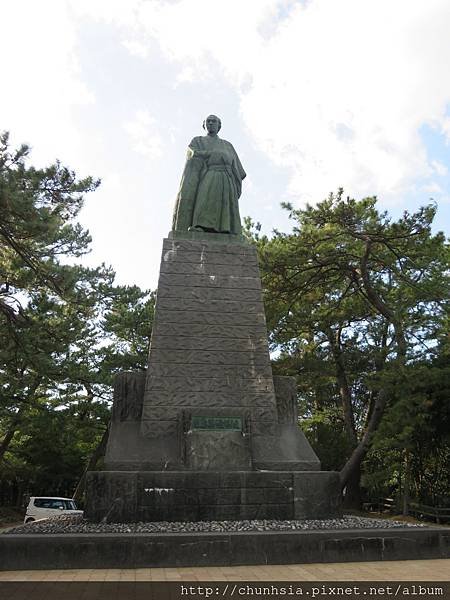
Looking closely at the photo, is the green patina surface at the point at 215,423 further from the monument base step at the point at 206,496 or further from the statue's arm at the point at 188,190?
the statue's arm at the point at 188,190

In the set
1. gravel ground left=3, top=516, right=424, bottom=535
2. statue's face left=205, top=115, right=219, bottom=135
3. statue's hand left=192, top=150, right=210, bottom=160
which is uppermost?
statue's face left=205, top=115, right=219, bottom=135

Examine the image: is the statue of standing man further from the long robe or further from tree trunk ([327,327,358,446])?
tree trunk ([327,327,358,446])

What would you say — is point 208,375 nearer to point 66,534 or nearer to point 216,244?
point 216,244

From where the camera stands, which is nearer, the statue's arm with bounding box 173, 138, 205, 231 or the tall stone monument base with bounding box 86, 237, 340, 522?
the tall stone monument base with bounding box 86, 237, 340, 522

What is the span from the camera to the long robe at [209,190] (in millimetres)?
9000

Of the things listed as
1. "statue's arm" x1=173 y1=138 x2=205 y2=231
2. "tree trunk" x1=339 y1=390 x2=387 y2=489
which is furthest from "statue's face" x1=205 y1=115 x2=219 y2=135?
"tree trunk" x1=339 y1=390 x2=387 y2=489

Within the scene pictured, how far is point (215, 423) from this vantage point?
23.7 ft

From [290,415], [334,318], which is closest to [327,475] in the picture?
[290,415]

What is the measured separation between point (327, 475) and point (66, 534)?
10.5 ft

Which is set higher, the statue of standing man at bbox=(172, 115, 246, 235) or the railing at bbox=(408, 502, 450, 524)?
the statue of standing man at bbox=(172, 115, 246, 235)

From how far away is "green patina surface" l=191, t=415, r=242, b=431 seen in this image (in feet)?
23.5

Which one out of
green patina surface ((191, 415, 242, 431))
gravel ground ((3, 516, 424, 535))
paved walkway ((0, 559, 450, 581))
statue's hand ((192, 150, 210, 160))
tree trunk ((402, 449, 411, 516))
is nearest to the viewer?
paved walkway ((0, 559, 450, 581))

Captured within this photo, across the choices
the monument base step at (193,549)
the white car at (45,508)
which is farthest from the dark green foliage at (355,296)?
the monument base step at (193,549)

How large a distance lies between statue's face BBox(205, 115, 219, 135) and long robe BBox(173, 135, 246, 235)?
15 cm
